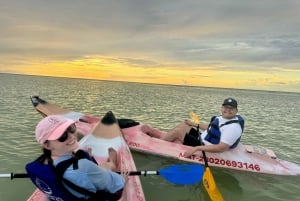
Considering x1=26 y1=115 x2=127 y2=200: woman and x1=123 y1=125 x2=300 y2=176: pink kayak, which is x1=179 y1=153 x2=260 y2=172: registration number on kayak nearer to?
x1=123 y1=125 x2=300 y2=176: pink kayak

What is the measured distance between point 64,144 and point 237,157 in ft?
16.8

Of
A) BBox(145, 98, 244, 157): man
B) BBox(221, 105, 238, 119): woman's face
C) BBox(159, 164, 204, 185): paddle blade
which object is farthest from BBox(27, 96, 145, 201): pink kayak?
BBox(221, 105, 238, 119): woman's face

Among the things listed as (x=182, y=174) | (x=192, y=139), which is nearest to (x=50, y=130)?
(x=182, y=174)

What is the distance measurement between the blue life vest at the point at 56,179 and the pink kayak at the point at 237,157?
4.30 metres

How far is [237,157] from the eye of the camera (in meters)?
7.09

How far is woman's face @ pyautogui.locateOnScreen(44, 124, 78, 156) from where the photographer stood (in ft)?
8.95

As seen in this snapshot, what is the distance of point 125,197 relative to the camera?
4445 mm

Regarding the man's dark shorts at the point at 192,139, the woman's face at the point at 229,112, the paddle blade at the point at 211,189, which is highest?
the woman's face at the point at 229,112

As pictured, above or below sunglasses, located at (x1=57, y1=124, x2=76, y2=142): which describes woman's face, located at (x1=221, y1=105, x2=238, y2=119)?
below

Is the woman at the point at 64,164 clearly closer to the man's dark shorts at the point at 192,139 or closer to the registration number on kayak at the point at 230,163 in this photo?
the registration number on kayak at the point at 230,163

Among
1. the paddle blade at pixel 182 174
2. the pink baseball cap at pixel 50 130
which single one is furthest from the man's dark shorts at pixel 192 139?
the pink baseball cap at pixel 50 130

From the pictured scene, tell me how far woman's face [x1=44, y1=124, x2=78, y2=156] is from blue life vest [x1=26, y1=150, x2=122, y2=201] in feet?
0.29

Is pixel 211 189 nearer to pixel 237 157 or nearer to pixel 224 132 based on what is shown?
pixel 224 132

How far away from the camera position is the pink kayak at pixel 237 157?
703 cm
